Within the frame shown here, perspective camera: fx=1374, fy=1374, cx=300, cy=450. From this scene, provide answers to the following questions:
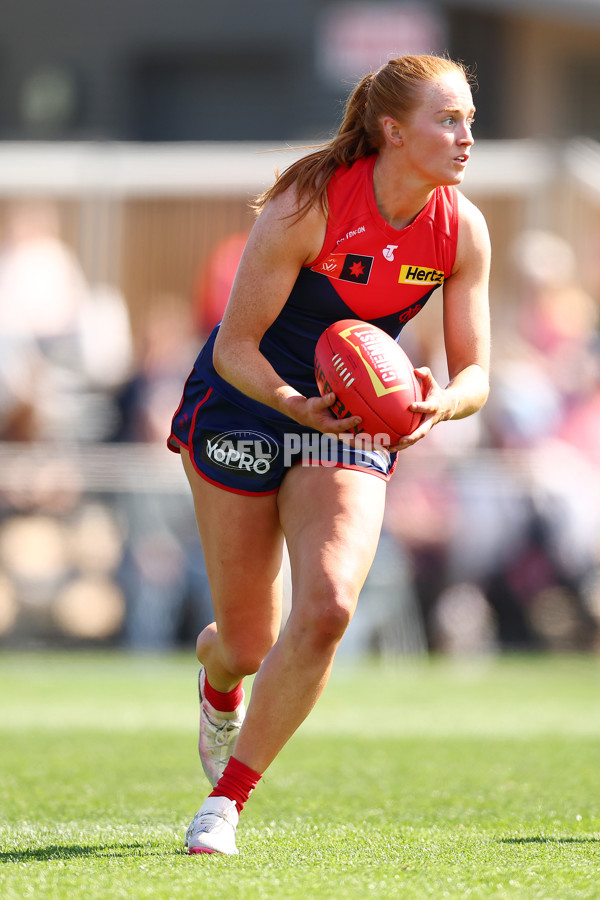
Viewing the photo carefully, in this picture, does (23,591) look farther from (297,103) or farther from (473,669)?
(297,103)

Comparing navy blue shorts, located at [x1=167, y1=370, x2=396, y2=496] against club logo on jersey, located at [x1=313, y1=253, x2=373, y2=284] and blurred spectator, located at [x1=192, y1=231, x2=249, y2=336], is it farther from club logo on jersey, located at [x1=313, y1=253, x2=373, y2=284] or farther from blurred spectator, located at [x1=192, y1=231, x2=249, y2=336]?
blurred spectator, located at [x1=192, y1=231, x2=249, y2=336]

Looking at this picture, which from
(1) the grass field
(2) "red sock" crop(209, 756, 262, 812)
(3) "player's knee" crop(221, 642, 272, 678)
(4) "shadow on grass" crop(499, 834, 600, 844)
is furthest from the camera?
(3) "player's knee" crop(221, 642, 272, 678)

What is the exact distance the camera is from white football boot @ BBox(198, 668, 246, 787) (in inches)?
184

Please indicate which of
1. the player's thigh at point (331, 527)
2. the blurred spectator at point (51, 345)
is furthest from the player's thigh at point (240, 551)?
the blurred spectator at point (51, 345)

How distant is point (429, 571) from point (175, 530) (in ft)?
6.42

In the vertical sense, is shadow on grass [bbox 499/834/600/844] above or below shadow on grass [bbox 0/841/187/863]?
above

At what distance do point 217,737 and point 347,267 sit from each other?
1.69m

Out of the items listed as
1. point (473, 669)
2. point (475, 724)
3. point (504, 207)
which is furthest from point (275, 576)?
point (504, 207)

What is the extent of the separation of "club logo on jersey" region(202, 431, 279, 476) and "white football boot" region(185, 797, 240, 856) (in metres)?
0.98

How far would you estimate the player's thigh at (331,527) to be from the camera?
384 cm

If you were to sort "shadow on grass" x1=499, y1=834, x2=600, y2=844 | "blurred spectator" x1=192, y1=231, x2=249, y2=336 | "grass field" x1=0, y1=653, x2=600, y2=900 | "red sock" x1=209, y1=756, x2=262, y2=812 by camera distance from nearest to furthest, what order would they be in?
1. "grass field" x1=0, y1=653, x2=600, y2=900
2. "red sock" x1=209, y1=756, x2=262, y2=812
3. "shadow on grass" x1=499, y1=834, x2=600, y2=844
4. "blurred spectator" x1=192, y1=231, x2=249, y2=336

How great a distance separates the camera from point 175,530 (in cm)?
1042

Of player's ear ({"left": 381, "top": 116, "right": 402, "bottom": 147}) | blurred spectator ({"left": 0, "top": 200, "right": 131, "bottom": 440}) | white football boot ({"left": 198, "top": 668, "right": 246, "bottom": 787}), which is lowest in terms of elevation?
blurred spectator ({"left": 0, "top": 200, "right": 131, "bottom": 440})

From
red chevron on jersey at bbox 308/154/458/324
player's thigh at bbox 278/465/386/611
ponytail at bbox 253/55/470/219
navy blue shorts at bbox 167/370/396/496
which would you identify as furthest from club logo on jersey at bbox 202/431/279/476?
ponytail at bbox 253/55/470/219
